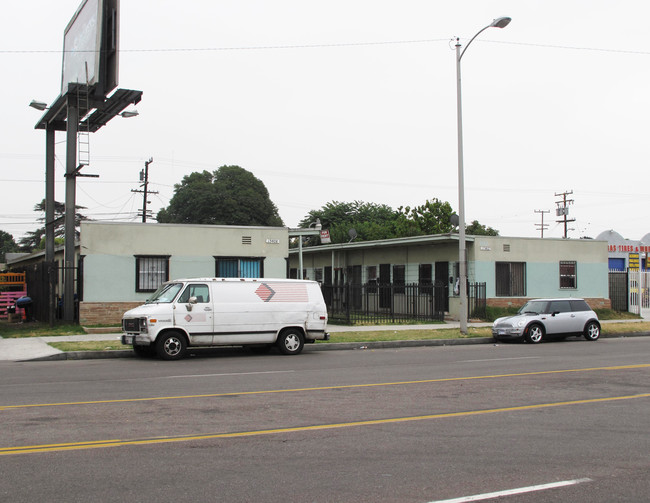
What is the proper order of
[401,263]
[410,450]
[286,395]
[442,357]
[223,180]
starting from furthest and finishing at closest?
[223,180] → [401,263] → [442,357] → [286,395] → [410,450]

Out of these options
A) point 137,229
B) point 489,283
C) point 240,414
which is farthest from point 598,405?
point 489,283

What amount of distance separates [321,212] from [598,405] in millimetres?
64024

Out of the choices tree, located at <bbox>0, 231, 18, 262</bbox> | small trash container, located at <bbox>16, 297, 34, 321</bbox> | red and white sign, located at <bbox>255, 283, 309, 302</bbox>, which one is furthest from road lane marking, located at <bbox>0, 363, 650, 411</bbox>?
tree, located at <bbox>0, 231, 18, 262</bbox>

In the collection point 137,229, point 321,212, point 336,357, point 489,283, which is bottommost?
point 336,357

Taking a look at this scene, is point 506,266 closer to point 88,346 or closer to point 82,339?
point 82,339

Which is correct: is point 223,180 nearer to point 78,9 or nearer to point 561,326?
point 78,9

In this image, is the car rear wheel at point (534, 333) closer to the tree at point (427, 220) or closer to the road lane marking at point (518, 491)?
the road lane marking at point (518, 491)

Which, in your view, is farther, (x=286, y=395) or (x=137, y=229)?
(x=137, y=229)

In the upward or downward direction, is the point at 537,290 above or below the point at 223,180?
below

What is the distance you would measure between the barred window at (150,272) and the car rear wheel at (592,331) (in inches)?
582

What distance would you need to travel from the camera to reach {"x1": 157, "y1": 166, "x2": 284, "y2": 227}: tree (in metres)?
70.4

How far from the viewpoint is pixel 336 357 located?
55.3 feet

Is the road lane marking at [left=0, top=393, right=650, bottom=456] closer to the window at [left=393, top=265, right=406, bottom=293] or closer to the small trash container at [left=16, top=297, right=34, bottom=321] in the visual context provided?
the small trash container at [left=16, top=297, right=34, bottom=321]

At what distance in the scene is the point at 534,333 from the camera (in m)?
21.3
